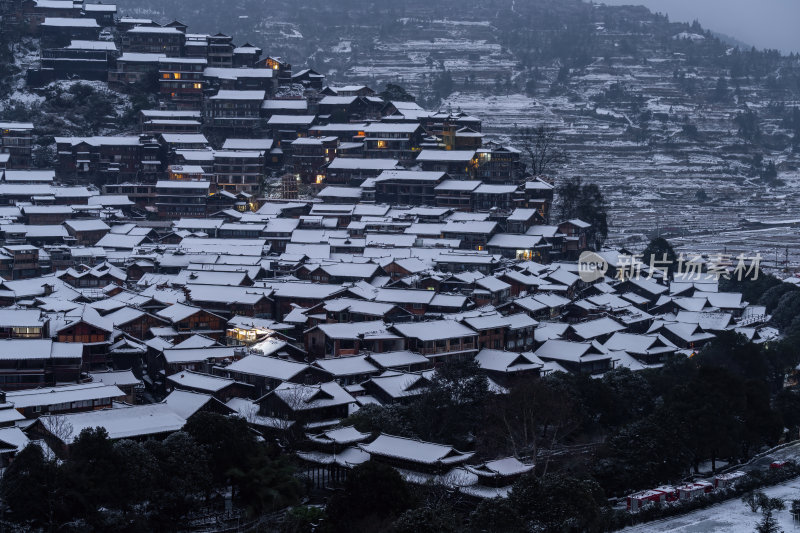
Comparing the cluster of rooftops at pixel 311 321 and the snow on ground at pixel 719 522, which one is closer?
the snow on ground at pixel 719 522

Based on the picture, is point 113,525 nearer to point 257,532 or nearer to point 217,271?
point 257,532

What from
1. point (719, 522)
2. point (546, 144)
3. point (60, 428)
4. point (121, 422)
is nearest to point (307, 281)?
point (121, 422)

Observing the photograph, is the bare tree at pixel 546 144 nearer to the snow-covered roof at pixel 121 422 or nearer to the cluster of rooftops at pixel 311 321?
the cluster of rooftops at pixel 311 321

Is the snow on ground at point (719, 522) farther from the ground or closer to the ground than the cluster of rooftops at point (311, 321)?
closer to the ground

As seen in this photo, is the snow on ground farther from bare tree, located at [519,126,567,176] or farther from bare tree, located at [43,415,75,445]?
bare tree, located at [519,126,567,176]

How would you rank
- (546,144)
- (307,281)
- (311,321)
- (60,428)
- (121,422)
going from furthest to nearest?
(546,144) < (307,281) < (311,321) < (121,422) < (60,428)

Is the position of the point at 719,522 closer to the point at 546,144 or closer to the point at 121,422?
the point at 121,422

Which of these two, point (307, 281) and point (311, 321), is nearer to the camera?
point (311, 321)

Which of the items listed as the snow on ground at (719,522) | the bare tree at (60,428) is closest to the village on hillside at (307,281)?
the bare tree at (60,428)

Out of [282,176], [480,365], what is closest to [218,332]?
[480,365]
